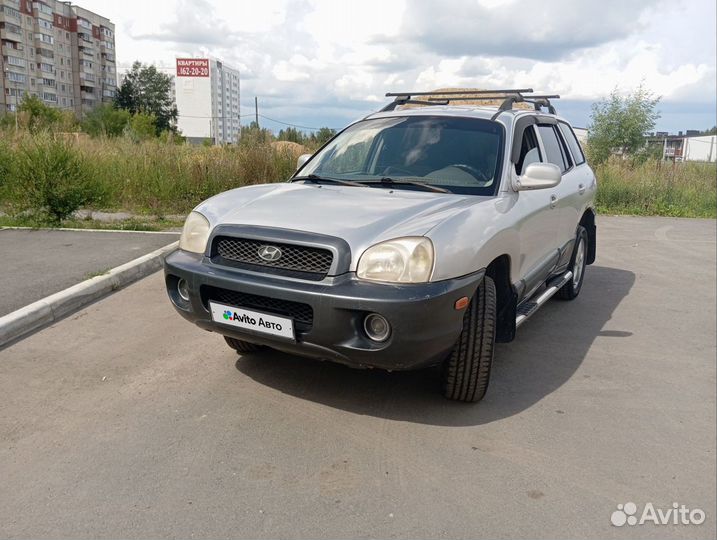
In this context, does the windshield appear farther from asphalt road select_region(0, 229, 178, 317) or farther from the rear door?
asphalt road select_region(0, 229, 178, 317)

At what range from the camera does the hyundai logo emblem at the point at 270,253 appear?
3199mm

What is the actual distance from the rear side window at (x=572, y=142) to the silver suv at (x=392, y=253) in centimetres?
148

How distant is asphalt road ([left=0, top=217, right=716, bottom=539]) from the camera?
2523 mm

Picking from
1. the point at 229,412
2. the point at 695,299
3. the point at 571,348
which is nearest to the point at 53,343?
the point at 229,412

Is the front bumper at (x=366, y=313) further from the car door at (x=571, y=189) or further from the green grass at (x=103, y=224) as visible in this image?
the green grass at (x=103, y=224)

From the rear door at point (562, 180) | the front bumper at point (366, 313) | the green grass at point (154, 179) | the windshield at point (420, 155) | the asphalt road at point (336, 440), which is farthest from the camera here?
the green grass at point (154, 179)

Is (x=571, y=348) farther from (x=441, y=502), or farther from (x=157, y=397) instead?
(x=157, y=397)

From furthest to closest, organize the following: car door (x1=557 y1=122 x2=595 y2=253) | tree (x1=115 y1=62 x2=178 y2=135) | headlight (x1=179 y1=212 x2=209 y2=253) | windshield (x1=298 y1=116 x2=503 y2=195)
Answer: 1. tree (x1=115 y1=62 x2=178 y2=135)
2. car door (x1=557 y1=122 x2=595 y2=253)
3. windshield (x1=298 y1=116 x2=503 y2=195)
4. headlight (x1=179 y1=212 x2=209 y2=253)

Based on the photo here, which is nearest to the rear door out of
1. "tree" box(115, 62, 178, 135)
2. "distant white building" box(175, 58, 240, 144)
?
"tree" box(115, 62, 178, 135)

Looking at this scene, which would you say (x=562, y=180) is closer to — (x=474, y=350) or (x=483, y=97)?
(x=483, y=97)

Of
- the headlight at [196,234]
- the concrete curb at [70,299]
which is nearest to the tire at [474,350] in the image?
the headlight at [196,234]

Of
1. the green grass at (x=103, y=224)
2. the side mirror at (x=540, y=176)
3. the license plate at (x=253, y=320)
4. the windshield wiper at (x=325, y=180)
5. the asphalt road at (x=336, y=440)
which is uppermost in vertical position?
the side mirror at (x=540, y=176)

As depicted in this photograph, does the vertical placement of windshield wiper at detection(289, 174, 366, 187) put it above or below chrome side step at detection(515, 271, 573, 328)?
above

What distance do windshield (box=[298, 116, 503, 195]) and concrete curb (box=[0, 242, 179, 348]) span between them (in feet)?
7.86
